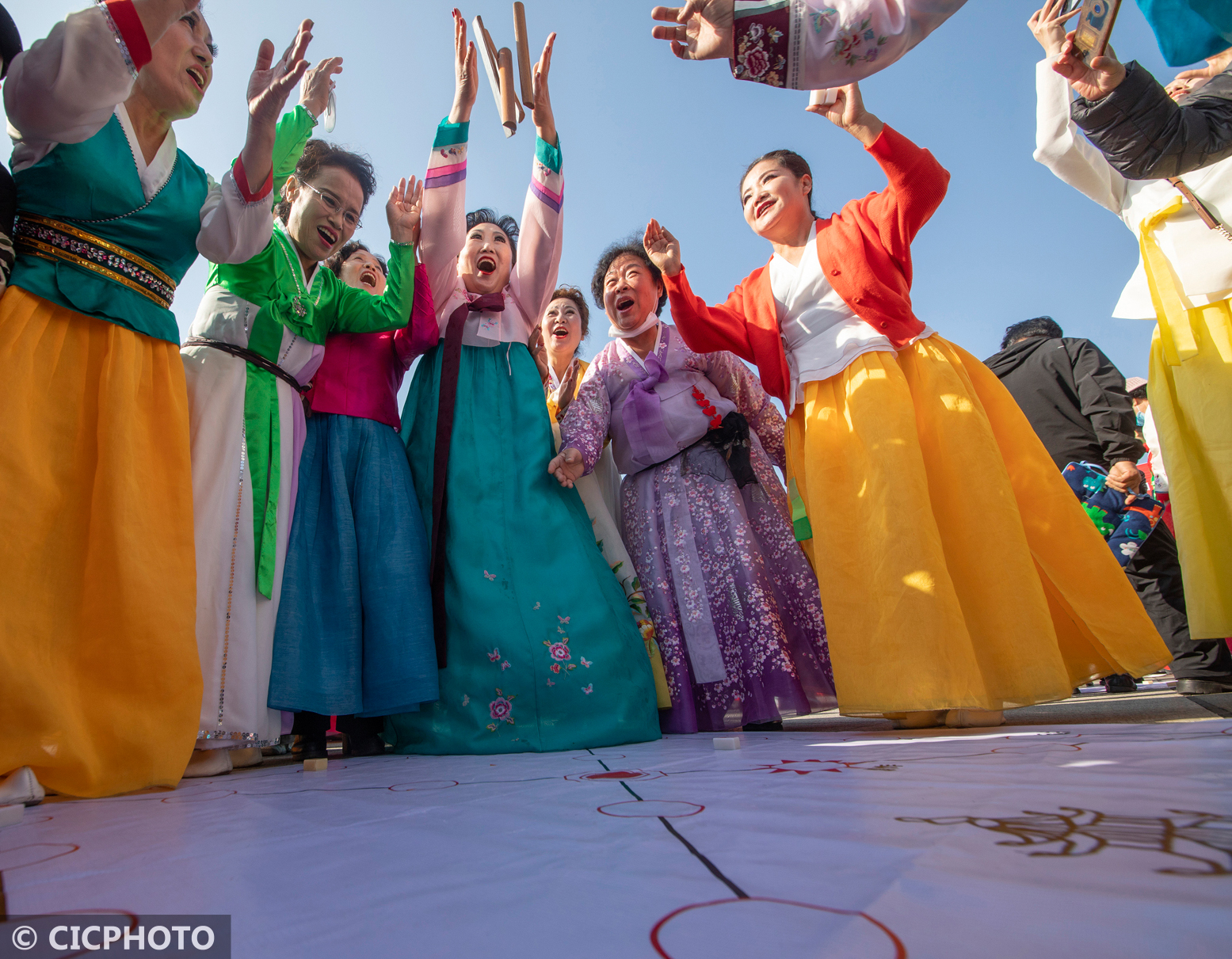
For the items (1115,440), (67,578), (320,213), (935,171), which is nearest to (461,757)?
(67,578)

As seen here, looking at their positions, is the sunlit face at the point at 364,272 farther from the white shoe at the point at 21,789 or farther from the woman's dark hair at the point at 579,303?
the white shoe at the point at 21,789

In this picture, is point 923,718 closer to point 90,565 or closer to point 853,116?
point 853,116

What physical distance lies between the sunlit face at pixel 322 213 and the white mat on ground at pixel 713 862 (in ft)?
5.54

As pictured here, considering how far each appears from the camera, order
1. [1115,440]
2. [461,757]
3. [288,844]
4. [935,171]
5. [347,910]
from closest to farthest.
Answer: [347,910], [288,844], [461,757], [935,171], [1115,440]

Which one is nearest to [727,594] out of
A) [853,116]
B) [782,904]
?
[853,116]

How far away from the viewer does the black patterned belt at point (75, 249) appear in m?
1.42

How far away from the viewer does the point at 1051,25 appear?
157 cm

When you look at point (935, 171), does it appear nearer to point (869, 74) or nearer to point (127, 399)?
point (869, 74)

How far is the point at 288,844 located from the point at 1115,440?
120 inches

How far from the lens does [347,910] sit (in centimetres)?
49

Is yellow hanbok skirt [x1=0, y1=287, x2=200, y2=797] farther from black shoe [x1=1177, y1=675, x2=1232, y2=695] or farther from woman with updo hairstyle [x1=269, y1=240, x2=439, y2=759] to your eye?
black shoe [x1=1177, y1=675, x2=1232, y2=695]

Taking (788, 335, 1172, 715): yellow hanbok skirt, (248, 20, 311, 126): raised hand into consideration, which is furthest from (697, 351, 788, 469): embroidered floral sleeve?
(248, 20, 311, 126): raised hand

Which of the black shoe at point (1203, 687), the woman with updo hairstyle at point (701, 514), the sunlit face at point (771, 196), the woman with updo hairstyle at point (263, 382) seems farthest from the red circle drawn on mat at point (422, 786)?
the black shoe at point (1203, 687)

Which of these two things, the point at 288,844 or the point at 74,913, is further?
the point at 288,844
